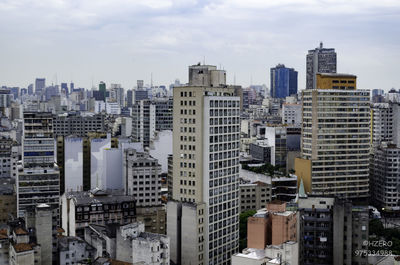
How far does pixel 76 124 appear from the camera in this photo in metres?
114

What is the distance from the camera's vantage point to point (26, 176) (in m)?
57.7

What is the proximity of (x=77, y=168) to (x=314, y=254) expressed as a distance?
1385 inches

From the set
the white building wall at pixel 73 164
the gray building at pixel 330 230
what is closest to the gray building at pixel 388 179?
the gray building at pixel 330 230

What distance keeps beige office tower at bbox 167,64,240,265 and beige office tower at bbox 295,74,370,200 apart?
26.9 m

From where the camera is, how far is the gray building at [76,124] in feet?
361

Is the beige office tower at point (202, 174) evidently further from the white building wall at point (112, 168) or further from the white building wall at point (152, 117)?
the white building wall at point (152, 117)

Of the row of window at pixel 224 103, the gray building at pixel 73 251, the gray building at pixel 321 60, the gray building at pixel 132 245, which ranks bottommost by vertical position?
the gray building at pixel 73 251

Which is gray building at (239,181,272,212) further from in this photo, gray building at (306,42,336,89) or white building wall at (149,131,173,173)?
gray building at (306,42,336,89)

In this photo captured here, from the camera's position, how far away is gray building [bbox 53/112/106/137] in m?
110

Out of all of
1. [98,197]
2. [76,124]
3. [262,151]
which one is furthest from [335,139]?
[76,124]

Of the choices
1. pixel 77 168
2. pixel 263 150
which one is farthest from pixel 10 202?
pixel 263 150

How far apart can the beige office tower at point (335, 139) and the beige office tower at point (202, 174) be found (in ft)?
88.3

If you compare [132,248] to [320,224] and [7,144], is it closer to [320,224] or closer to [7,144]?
[320,224]

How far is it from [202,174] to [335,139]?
3226cm
